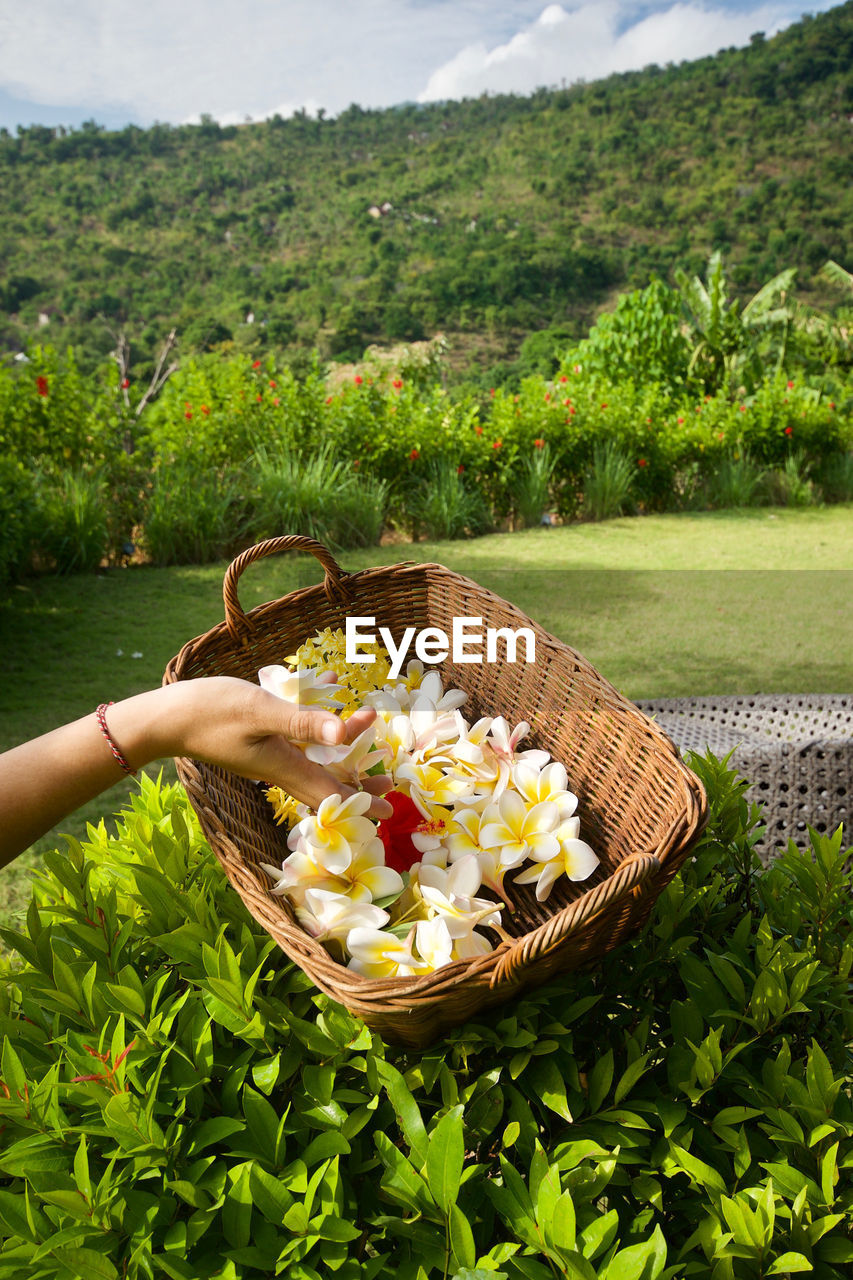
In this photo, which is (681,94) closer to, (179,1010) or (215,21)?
(215,21)

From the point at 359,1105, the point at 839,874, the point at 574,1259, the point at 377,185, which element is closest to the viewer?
the point at 574,1259

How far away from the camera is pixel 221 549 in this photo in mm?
5434

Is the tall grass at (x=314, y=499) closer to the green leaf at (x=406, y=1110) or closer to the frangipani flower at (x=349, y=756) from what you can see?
the frangipani flower at (x=349, y=756)

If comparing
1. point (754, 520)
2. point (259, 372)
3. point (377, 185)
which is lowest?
point (754, 520)

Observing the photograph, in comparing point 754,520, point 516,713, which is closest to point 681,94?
point 754,520

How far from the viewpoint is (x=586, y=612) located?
15.2 ft

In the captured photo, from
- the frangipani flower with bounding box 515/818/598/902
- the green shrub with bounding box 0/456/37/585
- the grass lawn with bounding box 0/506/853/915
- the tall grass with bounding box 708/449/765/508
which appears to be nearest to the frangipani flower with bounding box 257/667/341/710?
the frangipani flower with bounding box 515/818/598/902

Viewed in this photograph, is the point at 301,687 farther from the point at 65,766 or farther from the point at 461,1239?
the point at 461,1239

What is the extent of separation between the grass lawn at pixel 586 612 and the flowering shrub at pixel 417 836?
1502 mm

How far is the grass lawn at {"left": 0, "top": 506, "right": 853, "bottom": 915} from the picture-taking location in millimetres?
3555

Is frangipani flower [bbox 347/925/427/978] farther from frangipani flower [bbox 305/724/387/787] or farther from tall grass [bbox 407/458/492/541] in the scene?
tall grass [bbox 407/458/492/541]

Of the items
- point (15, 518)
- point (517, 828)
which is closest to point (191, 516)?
point (15, 518)

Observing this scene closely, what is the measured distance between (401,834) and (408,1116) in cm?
34

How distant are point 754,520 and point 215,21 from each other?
1906 inches
